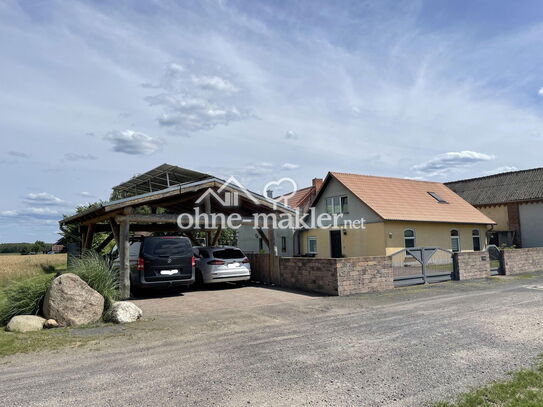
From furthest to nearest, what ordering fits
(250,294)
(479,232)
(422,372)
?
(479,232) < (250,294) < (422,372)

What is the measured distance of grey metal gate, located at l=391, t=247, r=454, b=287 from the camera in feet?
46.1

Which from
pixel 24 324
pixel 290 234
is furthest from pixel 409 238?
pixel 24 324

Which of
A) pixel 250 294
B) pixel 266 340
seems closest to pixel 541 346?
pixel 266 340

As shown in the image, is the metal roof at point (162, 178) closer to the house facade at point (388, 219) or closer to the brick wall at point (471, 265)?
the brick wall at point (471, 265)

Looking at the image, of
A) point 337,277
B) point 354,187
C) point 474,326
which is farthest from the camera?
point 354,187

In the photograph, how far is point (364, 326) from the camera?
7.82 metres

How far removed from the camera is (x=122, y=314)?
8.73 m

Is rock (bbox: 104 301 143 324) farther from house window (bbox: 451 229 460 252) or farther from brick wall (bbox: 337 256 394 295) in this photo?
house window (bbox: 451 229 460 252)

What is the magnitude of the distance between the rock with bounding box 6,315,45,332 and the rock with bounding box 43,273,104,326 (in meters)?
0.27

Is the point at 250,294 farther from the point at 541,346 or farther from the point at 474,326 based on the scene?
the point at 541,346

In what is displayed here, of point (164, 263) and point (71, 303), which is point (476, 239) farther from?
point (71, 303)

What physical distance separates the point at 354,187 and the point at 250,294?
15238 millimetres

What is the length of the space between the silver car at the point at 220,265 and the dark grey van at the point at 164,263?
4.61ft

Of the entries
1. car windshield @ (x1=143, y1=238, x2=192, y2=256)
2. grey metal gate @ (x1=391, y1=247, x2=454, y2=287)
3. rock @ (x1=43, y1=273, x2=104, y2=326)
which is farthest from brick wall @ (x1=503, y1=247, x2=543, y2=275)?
rock @ (x1=43, y1=273, x2=104, y2=326)
